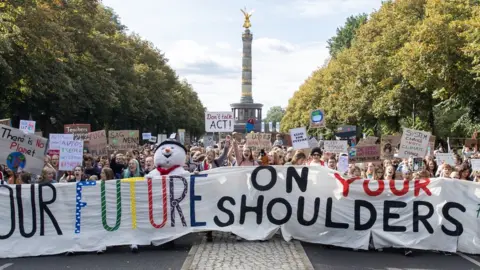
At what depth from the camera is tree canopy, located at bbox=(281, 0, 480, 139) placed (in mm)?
29109

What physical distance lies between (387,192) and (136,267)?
3862 mm

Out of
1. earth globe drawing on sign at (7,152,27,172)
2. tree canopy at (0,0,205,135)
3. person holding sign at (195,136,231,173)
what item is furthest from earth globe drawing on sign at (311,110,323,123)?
earth globe drawing on sign at (7,152,27,172)

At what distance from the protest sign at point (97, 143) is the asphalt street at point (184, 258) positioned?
7.46 meters

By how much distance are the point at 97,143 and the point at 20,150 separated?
492 cm

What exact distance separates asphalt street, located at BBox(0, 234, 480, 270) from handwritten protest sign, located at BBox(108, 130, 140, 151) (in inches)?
389

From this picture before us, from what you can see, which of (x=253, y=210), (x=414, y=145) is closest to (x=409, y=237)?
(x=253, y=210)

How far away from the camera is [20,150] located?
12.8 meters

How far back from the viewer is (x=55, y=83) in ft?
87.2

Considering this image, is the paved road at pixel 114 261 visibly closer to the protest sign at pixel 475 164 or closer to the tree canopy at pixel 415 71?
the protest sign at pixel 475 164

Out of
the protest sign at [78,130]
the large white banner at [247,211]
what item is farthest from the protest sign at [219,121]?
the large white banner at [247,211]

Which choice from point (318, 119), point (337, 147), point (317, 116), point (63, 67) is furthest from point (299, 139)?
point (63, 67)

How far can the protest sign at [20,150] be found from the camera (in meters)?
12.8

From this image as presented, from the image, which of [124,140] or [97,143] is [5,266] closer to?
[97,143]

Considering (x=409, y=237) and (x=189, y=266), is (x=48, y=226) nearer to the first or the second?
(x=189, y=266)
